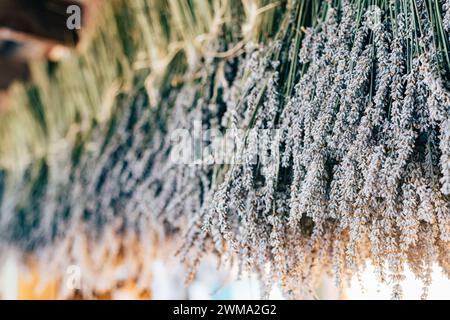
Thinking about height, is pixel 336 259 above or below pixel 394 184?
below

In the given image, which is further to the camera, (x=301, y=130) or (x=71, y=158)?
(x=71, y=158)

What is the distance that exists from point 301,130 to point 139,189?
0.70m

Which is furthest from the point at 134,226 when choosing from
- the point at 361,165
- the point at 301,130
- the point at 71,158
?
the point at 361,165

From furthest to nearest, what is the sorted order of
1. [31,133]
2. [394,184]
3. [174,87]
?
[31,133], [174,87], [394,184]

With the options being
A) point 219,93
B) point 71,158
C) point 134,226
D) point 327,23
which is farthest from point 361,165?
point 71,158

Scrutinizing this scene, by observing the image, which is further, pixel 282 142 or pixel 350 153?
pixel 282 142

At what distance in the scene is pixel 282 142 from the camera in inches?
51.5

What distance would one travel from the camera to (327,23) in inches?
50.1

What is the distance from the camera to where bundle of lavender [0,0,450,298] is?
1097 mm

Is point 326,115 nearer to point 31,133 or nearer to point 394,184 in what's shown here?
point 394,184

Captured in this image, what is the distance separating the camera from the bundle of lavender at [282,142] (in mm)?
1097

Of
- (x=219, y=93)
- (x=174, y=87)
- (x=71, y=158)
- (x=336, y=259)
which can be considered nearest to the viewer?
(x=336, y=259)
